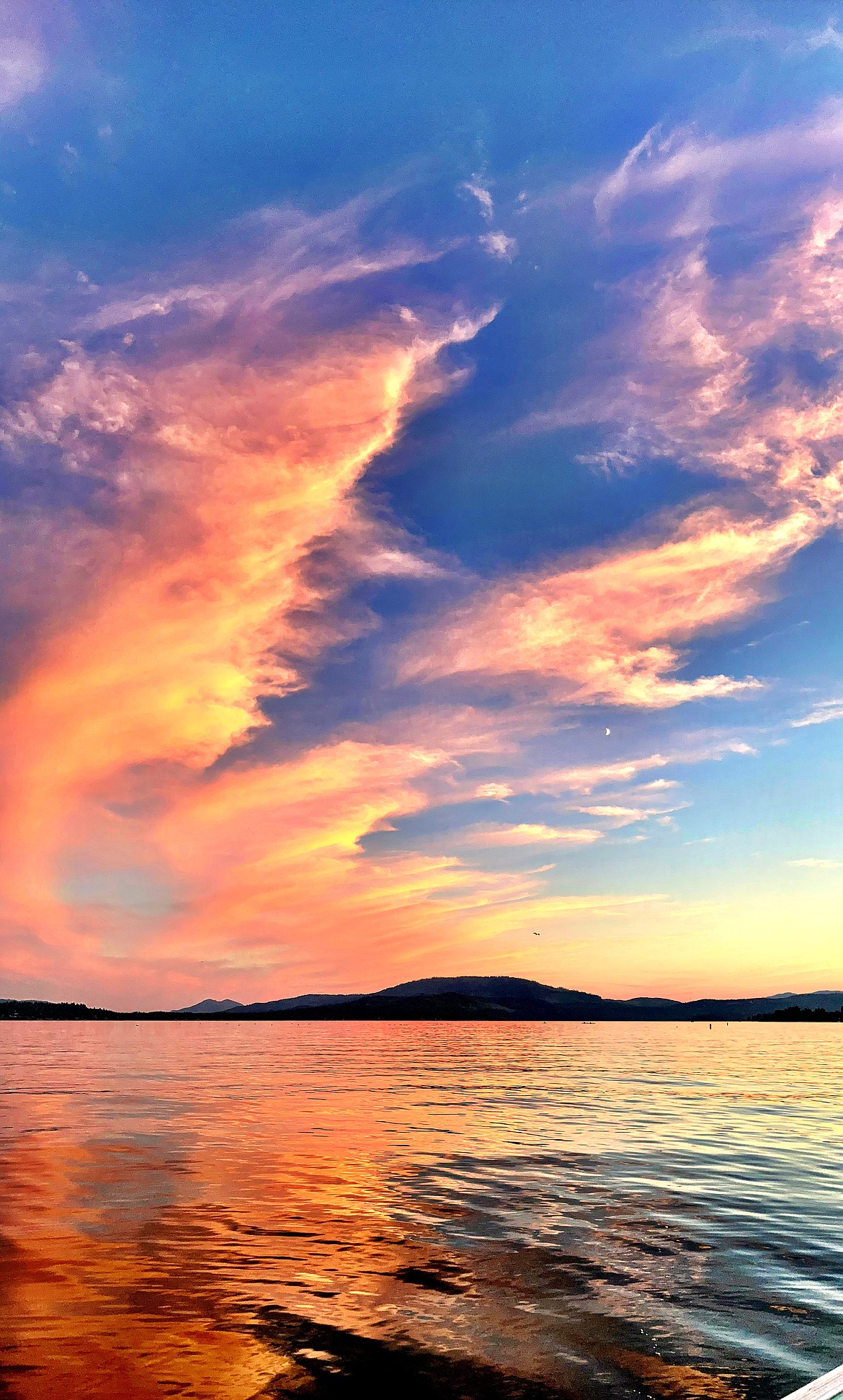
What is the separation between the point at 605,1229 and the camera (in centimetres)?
2000

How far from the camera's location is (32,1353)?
12.3 meters

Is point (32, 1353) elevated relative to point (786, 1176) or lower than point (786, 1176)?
elevated

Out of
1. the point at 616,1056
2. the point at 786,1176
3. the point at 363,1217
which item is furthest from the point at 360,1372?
the point at 616,1056

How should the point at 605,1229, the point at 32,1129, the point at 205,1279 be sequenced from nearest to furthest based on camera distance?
1. the point at 205,1279
2. the point at 605,1229
3. the point at 32,1129

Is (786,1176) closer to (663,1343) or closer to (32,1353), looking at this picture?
(663,1343)

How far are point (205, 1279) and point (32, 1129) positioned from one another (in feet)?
78.5

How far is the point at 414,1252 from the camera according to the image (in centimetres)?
1788

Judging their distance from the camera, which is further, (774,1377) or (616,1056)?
(616,1056)

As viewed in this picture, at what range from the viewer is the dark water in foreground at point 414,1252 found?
39.3 feet

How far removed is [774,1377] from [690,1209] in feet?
38.9

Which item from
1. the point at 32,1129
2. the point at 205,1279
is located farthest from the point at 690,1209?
the point at 32,1129

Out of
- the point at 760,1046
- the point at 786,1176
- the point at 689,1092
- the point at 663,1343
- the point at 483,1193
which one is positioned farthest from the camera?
the point at 760,1046

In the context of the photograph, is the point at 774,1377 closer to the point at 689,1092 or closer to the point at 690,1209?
the point at 690,1209

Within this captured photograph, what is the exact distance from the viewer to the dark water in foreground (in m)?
12.0
